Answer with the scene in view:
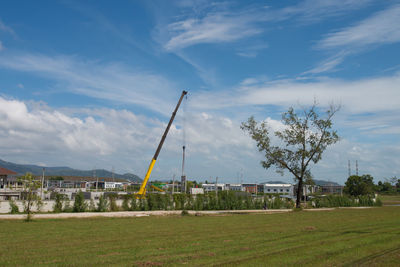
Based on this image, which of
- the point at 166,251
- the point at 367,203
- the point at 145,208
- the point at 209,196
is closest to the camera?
the point at 166,251

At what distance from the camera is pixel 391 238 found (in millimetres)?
13648

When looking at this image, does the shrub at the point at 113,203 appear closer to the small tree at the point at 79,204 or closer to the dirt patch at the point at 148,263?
the small tree at the point at 79,204

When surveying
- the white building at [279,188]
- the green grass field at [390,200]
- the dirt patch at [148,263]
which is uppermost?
the white building at [279,188]

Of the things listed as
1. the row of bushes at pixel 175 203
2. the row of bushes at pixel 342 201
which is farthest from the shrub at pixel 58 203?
the row of bushes at pixel 342 201

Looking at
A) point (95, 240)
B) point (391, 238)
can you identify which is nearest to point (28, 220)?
point (95, 240)

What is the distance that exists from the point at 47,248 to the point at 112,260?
369 cm

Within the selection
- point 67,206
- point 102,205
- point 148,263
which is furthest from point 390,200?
point 148,263

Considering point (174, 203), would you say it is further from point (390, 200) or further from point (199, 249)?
point (390, 200)

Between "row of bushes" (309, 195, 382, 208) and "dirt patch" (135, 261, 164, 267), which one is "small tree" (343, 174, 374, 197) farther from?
"dirt patch" (135, 261, 164, 267)

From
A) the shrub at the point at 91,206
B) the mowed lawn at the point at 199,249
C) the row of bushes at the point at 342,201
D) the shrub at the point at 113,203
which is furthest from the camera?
the row of bushes at the point at 342,201

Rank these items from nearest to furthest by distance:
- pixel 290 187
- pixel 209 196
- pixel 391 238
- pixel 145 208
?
1. pixel 391 238
2. pixel 145 208
3. pixel 209 196
4. pixel 290 187

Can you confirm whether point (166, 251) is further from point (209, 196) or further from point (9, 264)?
point (209, 196)

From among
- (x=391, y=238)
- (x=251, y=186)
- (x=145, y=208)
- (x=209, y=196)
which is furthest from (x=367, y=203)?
(x=251, y=186)

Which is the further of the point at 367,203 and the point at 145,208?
the point at 367,203
